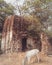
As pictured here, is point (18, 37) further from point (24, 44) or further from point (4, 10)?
point (4, 10)

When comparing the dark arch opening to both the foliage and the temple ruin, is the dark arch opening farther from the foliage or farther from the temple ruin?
the foliage

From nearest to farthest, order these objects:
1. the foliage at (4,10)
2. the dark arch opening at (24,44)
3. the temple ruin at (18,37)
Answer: the temple ruin at (18,37) < the dark arch opening at (24,44) < the foliage at (4,10)

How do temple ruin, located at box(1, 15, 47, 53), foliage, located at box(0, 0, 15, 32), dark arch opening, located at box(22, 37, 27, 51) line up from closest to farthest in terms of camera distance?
temple ruin, located at box(1, 15, 47, 53)
dark arch opening, located at box(22, 37, 27, 51)
foliage, located at box(0, 0, 15, 32)

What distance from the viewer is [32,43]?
18828 millimetres

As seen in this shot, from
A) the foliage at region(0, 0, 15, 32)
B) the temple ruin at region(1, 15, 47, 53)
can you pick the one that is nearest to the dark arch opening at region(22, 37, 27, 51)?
the temple ruin at region(1, 15, 47, 53)

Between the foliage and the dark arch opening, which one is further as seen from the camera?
the foliage

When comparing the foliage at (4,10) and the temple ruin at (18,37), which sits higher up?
the foliage at (4,10)

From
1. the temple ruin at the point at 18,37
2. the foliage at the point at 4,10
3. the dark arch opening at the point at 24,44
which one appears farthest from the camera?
the foliage at the point at 4,10

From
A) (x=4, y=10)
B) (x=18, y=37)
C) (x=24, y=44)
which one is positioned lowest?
(x=24, y=44)

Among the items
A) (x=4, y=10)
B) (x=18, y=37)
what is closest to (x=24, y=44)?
(x=18, y=37)

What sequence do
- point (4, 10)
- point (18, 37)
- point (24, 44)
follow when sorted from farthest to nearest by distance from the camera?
point (4, 10)
point (24, 44)
point (18, 37)

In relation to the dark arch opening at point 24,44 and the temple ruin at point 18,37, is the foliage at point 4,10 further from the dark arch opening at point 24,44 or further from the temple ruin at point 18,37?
the dark arch opening at point 24,44

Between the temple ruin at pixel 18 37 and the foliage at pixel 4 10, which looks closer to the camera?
the temple ruin at pixel 18 37

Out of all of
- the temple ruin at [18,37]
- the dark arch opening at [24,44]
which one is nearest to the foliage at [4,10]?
the temple ruin at [18,37]
